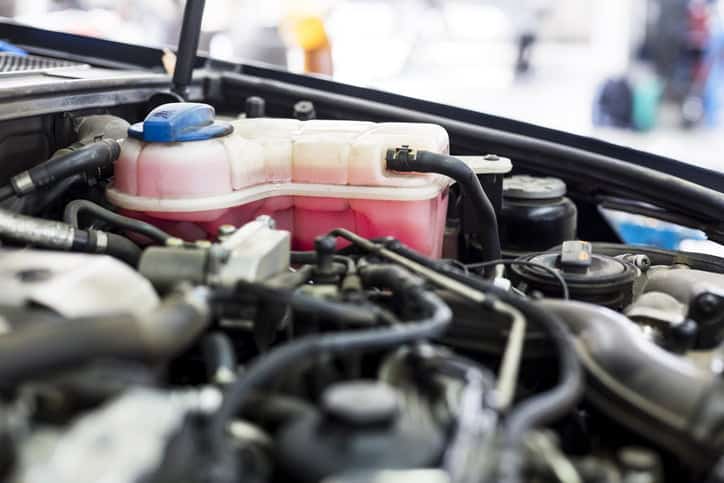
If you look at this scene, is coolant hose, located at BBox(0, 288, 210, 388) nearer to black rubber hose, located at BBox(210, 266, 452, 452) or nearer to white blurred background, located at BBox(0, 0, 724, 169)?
black rubber hose, located at BBox(210, 266, 452, 452)

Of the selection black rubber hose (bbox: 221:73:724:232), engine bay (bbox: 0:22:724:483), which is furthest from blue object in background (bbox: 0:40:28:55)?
black rubber hose (bbox: 221:73:724:232)

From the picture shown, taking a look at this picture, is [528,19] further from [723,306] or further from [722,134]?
[723,306]

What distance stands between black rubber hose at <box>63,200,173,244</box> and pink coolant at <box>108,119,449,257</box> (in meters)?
0.04

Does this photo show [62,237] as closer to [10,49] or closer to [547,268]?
[547,268]

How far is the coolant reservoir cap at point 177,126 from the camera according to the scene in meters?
1.03

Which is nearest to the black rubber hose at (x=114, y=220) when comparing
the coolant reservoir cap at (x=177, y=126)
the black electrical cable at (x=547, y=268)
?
the coolant reservoir cap at (x=177, y=126)

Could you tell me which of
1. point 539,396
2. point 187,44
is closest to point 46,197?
point 187,44

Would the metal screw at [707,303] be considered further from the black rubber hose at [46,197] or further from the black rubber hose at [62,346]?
the black rubber hose at [46,197]

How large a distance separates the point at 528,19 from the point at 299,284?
370 inches

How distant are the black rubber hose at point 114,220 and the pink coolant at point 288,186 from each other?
37 millimetres

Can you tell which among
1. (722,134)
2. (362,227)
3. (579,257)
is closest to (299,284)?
(362,227)

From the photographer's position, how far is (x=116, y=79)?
135 cm

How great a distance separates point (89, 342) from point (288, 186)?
522 millimetres

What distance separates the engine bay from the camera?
1.92ft
